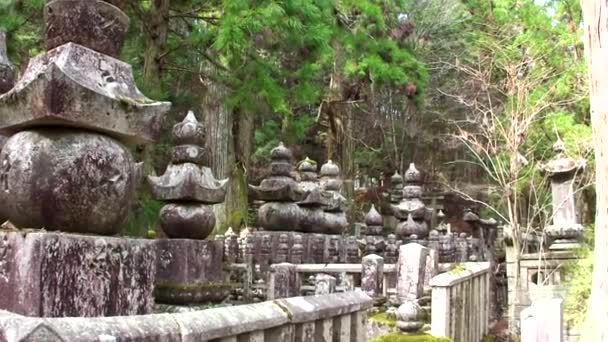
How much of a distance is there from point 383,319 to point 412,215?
7.00 metres

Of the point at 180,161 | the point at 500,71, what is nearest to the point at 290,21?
the point at 180,161

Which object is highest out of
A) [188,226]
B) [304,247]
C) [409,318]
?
[188,226]

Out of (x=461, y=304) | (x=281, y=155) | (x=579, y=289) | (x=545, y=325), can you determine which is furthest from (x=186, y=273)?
(x=579, y=289)

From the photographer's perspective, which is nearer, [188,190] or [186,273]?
[186,273]

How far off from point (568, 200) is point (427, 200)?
1147 centimetres

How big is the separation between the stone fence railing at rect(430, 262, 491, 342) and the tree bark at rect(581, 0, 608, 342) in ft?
9.23

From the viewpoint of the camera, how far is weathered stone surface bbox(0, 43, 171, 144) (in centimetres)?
406

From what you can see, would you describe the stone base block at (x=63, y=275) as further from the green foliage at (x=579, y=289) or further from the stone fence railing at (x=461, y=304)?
the green foliage at (x=579, y=289)

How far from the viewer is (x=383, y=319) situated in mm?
8070

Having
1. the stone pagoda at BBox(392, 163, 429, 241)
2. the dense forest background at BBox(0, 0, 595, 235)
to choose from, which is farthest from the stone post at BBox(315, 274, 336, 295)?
the stone pagoda at BBox(392, 163, 429, 241)

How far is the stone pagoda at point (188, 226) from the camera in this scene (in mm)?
7375

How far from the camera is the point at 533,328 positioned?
445cm

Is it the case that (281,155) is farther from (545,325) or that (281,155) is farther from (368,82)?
(368,82)

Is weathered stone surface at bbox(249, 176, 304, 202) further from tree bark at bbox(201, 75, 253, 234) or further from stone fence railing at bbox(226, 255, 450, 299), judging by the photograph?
tree bark at bbox(201, 75, 253, 234)
